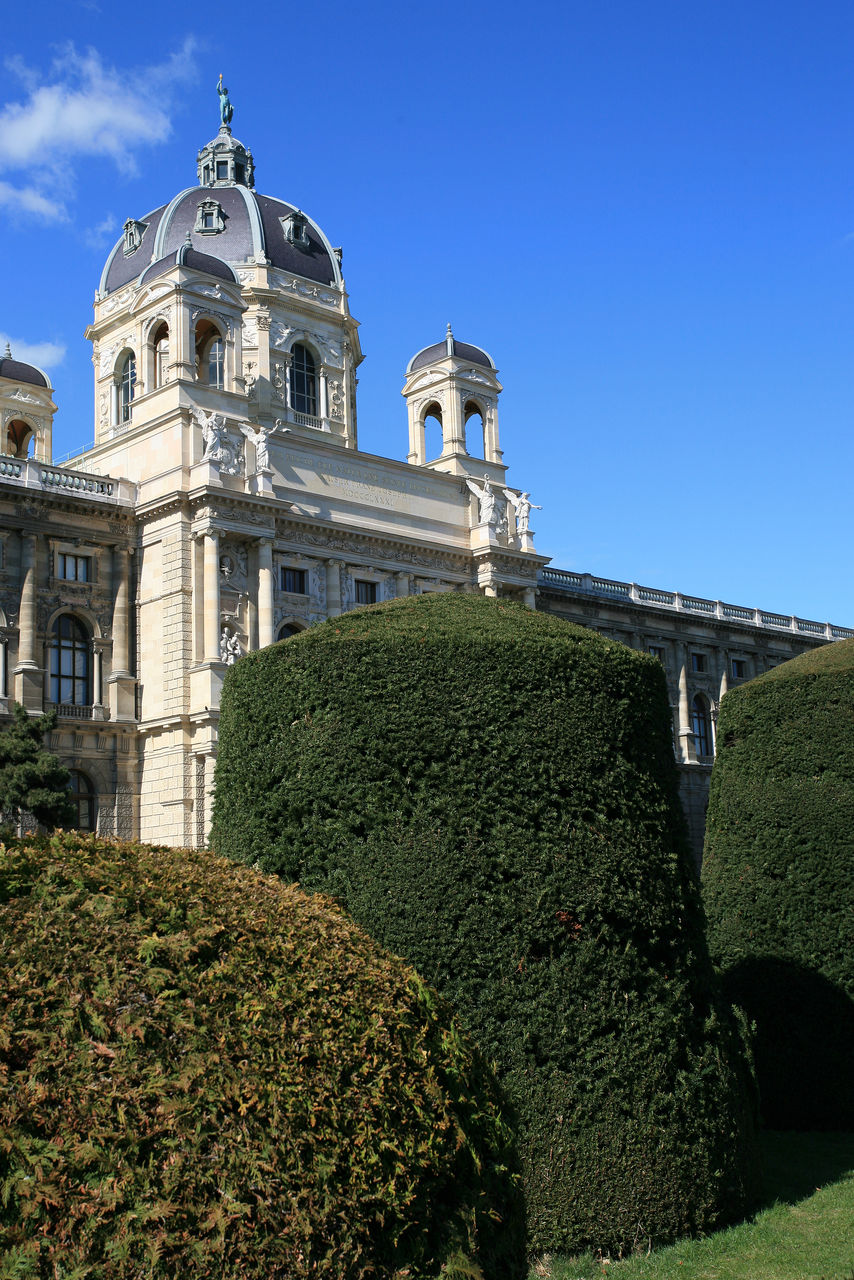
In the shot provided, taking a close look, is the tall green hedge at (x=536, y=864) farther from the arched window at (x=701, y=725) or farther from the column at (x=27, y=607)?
the arched window at (x=701, y=725)

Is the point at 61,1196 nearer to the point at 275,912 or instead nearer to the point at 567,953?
the point at 275,912

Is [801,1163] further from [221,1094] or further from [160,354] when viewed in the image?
[160,354]


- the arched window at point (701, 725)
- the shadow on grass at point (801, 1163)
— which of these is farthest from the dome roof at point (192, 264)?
the shadow on grass at point (801, 1163)

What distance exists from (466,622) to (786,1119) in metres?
8.06

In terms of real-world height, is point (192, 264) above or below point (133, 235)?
below

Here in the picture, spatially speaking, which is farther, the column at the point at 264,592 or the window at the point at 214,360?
the window at the point at 214,360

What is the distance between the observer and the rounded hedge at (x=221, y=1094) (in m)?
4.85

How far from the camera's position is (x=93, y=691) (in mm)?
37531

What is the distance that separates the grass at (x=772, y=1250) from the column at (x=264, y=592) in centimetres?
2706

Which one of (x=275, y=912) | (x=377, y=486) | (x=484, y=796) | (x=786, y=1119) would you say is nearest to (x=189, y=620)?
(x=377, y=486)

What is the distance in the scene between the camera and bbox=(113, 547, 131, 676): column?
124ft

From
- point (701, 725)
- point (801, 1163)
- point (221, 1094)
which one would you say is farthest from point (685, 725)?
point (221, 1094)

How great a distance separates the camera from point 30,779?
28328 mm

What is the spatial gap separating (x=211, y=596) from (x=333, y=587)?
5.05 meters
